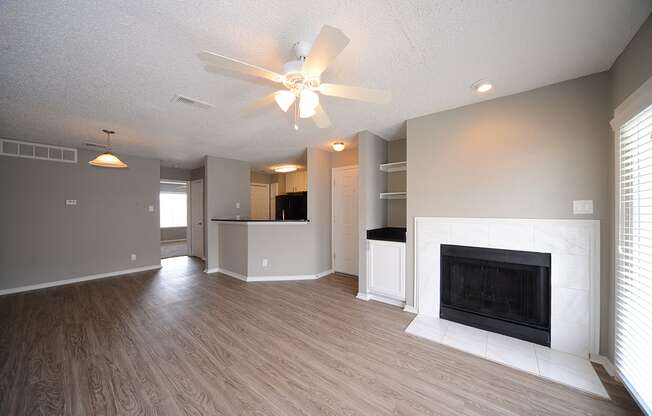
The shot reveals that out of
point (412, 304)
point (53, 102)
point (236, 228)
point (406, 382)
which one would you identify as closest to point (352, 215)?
point (412, 304)

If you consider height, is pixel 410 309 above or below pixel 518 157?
below

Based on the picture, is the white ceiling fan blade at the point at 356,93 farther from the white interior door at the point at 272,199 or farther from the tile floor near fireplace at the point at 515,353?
the white interior door at the point at 272,199

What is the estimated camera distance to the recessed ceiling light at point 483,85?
201 cm

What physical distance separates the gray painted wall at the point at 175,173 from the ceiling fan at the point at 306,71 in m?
5.35

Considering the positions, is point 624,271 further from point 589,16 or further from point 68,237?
point 68,237

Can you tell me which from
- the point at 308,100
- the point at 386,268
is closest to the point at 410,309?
the point at 386,268

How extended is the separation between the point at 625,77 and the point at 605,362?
7.32 feet

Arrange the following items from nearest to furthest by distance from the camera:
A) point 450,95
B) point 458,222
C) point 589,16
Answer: point 589,16 → point 450,95 → point 458,222

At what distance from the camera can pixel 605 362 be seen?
1.85 m

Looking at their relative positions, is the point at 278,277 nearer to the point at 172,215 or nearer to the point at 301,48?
the point at 301,48

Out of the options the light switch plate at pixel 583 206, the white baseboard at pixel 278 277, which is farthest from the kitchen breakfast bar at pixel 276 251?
the light switch plate at pixel 583 206

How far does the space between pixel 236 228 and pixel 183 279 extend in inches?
52.4

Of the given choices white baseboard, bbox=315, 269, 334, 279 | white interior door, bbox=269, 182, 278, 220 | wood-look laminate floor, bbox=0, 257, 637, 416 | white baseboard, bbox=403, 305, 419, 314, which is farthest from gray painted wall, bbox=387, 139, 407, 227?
white interior door, bbox=269, 182, 278, 220

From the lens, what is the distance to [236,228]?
436cm
